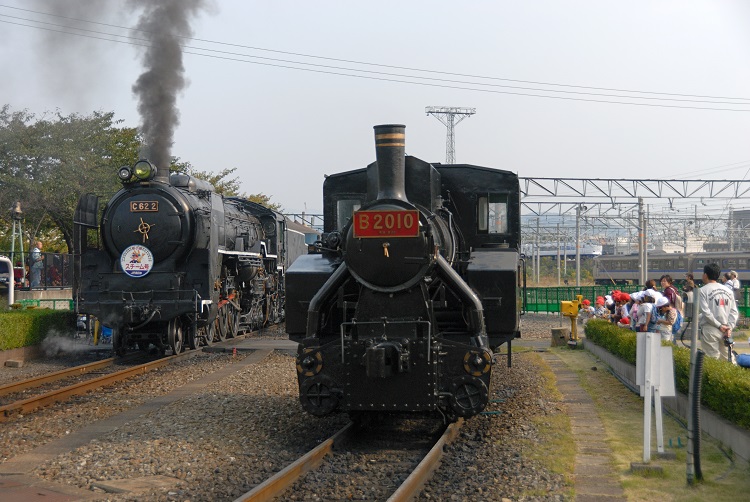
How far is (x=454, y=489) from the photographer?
679 centimetres

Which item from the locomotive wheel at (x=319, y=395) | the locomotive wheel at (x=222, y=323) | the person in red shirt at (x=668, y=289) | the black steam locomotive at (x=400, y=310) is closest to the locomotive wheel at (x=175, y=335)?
the locomotive wheel at (x=222, y=323)

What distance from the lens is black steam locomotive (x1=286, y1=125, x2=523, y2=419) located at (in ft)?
26.5

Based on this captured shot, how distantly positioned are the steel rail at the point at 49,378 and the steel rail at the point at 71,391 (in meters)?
0.92

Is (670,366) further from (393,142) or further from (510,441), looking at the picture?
(393,142)

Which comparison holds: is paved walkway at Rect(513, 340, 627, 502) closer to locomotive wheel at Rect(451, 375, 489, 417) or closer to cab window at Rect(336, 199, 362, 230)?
locomotive wheel at Rect(451, 375, 489, 417)

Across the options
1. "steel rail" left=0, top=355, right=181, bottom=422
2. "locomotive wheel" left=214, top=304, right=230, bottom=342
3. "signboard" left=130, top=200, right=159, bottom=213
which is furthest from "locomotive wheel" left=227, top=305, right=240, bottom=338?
"signboard" left=130, top=200, right=159, bottom=213

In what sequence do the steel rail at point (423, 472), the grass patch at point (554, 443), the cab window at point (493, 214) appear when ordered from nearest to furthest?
the steel rail at point (423, 472), the grass patch at point (554, 443), the cab window at point (493, 214)

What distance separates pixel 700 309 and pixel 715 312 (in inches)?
7.3

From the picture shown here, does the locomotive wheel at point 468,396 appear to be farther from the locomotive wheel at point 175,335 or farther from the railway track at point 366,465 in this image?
the locomotive wheel at point 175,335

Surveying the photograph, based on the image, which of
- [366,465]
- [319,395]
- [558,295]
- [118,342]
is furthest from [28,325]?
[558,295]

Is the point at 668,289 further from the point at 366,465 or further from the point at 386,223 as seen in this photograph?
the point at 366,465

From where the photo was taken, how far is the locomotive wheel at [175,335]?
1628 cm

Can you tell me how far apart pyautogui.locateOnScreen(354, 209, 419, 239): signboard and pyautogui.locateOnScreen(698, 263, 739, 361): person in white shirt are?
14.6 feet

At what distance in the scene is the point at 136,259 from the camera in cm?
1582
